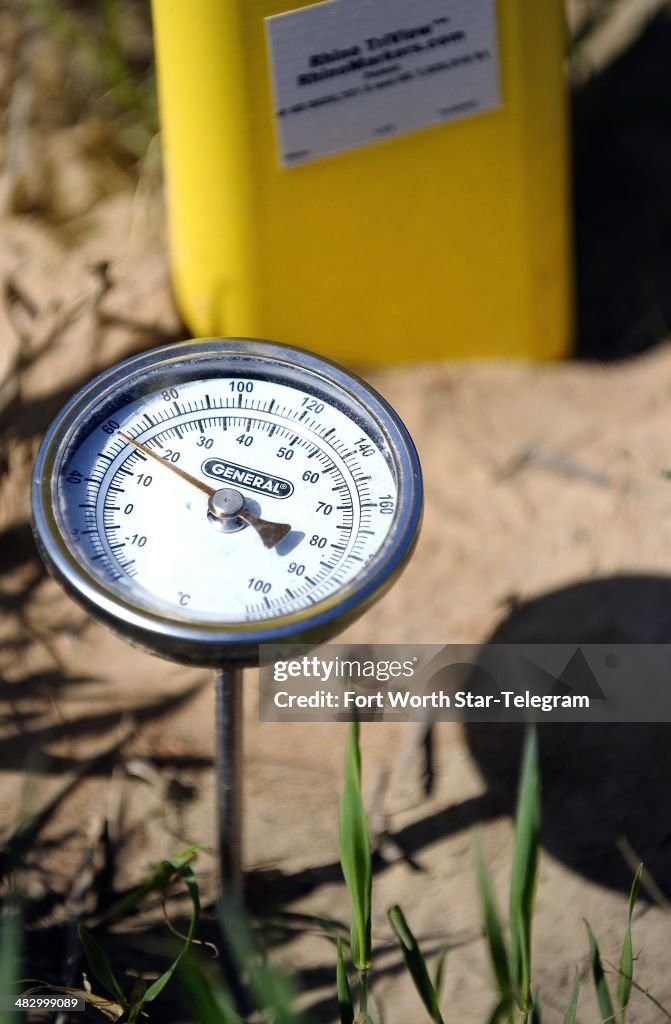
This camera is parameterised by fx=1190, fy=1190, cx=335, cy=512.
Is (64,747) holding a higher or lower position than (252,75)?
lower

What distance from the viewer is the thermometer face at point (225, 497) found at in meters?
1.38

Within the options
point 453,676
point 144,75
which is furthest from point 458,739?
point 144,75

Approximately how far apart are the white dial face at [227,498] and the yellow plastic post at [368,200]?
0.90m

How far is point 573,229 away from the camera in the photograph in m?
2.93

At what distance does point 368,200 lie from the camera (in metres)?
2.46

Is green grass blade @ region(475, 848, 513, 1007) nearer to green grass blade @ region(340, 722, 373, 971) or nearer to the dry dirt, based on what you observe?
green grass blade @ region(340, 722, 373, 971)

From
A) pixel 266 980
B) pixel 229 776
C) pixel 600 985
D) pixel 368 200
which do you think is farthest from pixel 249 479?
pixel 368 200

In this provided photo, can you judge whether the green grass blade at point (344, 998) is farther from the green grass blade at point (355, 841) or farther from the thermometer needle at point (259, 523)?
the thermometer needle at point (259, 523)

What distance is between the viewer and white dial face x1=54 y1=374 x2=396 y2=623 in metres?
1.42

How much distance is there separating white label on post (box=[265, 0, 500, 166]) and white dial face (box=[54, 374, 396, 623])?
36.1 inches

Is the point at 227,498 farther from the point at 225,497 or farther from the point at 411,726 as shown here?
the point at 411,726

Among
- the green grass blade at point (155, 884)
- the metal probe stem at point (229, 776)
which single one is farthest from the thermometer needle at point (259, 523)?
the green grass blade at point (155, 884)

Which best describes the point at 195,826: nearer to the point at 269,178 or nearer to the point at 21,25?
the point at 269,178

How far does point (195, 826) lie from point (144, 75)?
79.2 inches
